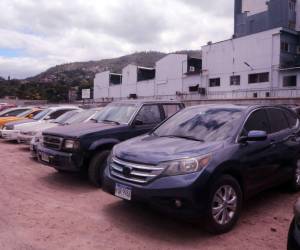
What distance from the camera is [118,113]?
8.06 meters

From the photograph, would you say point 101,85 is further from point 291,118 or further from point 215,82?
point 291,118

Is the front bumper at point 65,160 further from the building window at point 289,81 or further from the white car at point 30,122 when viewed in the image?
the building window at point 289,81

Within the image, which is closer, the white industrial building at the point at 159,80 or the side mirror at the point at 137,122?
the side mirror at the point at 137,122

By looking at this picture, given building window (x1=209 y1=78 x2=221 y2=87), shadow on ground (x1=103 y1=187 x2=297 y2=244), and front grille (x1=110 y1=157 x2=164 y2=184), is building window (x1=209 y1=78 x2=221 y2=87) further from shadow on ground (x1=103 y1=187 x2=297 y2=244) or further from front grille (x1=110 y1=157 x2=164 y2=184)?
front grille (x1=110 y1=157 x2=164 y2=184)

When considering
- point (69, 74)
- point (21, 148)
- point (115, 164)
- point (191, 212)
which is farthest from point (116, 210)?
point (69, 74)

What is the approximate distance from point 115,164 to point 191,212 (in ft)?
4.41

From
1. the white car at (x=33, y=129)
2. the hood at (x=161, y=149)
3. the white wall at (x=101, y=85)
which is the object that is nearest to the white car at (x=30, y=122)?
the white car at (x=33, y=129)

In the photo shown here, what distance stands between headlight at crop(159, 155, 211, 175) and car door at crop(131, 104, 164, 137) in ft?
10.2

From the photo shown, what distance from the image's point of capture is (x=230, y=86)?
1597 inches

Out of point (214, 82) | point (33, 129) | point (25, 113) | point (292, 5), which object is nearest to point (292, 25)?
point (292, 5)

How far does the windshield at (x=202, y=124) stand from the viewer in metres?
5.26

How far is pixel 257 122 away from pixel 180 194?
2.09m

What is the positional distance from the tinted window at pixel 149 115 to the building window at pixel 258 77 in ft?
99.8

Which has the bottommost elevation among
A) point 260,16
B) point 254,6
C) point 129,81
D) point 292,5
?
point 129,81
